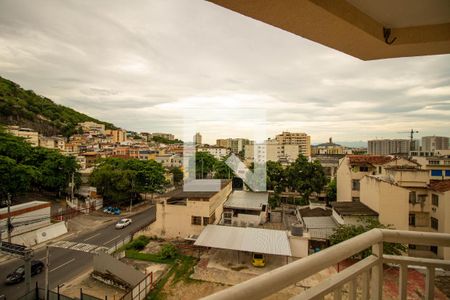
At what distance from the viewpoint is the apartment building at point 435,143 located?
83.6 ft

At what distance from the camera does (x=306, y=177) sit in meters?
14.5

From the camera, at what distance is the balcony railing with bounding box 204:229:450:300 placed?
0.57 m

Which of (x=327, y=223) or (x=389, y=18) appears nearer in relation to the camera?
(x=389, y=18)

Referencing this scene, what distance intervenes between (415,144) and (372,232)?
34.0 meters

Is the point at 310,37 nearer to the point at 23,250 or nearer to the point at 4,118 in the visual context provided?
the point at 23,250

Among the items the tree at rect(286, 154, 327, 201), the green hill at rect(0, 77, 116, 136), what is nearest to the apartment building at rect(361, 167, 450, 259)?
the tree at rect(286, 154, 327, 201)

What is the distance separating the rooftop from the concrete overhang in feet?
29.2

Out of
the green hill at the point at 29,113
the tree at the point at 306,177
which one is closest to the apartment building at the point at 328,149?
the tree at the point at 306,177

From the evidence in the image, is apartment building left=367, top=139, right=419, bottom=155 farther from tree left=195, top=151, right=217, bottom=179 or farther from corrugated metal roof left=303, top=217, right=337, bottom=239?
corrugated metal roof left=303, top=217, right=337, bottom=239

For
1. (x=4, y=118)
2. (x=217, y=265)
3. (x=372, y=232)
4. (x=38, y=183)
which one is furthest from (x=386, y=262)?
(x=4, y=118)

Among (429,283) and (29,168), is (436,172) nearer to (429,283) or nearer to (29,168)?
(429,283)

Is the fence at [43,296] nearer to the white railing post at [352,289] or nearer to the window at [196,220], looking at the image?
the window at [196,220]

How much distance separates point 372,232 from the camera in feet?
2.88

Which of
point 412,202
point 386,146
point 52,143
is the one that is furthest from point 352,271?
point 386,146
